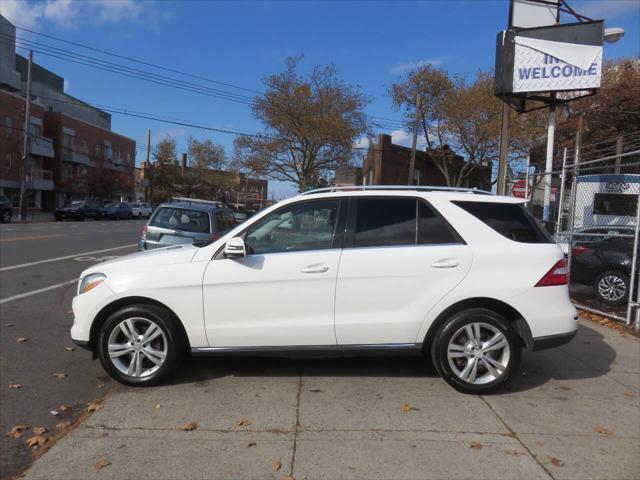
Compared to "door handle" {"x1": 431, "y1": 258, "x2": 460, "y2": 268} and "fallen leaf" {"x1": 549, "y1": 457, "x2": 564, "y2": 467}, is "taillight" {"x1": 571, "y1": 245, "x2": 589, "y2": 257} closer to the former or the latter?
"door handle" {"x1": 431, "y1": 258, "x2": 460, "y2": 268}

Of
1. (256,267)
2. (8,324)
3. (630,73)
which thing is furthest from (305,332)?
(630,73)

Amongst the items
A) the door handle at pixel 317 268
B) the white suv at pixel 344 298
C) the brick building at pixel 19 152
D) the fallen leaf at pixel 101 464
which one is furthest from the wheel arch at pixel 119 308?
the brick building at pixel 19 152

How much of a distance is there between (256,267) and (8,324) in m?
4.42

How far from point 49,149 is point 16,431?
55.6m

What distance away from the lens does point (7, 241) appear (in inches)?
679

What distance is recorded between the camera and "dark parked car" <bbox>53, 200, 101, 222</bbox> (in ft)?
130

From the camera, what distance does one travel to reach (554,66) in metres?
10.1

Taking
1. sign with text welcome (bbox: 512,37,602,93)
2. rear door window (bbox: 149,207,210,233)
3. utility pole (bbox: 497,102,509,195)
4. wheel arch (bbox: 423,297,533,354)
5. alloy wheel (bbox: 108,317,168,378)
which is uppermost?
sign with text welcome (bbox: 512,37,602,93)

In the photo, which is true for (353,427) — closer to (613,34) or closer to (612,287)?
(612,287)

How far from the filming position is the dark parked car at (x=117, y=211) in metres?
45.9

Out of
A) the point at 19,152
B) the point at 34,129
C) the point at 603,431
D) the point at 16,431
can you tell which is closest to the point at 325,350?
the point at 603,431

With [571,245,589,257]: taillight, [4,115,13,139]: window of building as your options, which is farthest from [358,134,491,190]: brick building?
[4,115,13,139]: window of building

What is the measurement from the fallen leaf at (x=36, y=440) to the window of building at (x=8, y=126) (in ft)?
164

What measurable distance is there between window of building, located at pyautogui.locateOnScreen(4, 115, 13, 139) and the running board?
49960 millimetres
